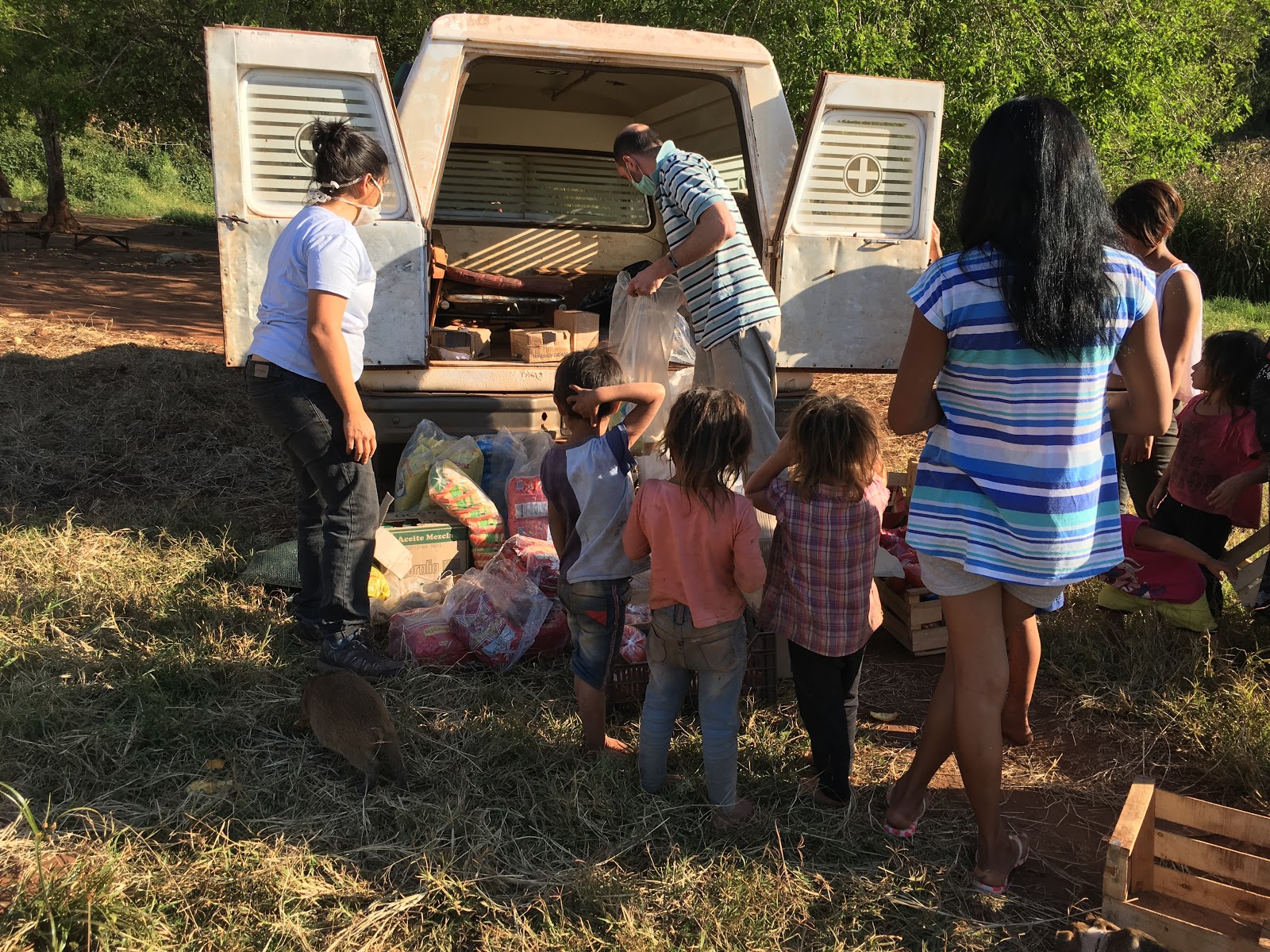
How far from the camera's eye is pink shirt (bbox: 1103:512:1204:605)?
3898 mm

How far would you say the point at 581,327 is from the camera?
18.6 ft

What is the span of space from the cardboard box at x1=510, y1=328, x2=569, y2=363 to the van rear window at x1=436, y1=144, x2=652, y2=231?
11.6 ft

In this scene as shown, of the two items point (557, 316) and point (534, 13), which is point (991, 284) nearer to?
point (557, 316)

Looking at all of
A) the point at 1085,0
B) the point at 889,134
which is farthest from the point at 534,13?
the point at 889,134

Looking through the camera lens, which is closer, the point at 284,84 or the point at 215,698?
the point at 215,698

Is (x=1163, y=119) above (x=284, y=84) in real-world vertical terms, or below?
above

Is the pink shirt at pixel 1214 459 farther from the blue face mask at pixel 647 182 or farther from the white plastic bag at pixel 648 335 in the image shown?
the blue face mask at pixel 647 182

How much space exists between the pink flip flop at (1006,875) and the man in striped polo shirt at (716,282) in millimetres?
2090

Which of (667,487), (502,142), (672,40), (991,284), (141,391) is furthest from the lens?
(502,142)

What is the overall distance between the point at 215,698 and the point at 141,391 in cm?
426

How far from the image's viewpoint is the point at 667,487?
2791mm

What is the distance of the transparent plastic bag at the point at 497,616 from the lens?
12.5 ft

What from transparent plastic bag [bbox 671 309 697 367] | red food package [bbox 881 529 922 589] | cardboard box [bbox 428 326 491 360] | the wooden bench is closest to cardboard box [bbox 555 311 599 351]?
cardboard box [bbox 428 326 491 360]

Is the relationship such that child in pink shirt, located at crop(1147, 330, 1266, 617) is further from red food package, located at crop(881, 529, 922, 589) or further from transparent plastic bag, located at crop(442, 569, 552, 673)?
transparent plastic bag, located at crop(442, 569, 552, 673)
